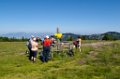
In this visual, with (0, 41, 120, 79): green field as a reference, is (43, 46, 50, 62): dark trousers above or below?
above

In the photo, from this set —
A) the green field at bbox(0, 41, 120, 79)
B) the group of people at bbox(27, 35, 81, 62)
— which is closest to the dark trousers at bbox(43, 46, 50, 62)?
the group of people at bbox(27, 35, 81, 62)

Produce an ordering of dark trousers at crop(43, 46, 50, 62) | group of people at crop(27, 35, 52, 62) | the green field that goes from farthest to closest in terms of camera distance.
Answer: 1. dark trousers at crop(43, 46, 50, 62)
2. group of people at crop(27, 35, 52, 62)
3. the green field

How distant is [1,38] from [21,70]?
5471cm

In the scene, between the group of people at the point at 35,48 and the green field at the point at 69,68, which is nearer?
the green field at the point at 69,68

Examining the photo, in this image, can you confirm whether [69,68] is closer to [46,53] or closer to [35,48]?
[35,48]

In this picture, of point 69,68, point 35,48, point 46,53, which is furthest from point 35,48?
point 69,68

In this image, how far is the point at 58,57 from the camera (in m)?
27.2

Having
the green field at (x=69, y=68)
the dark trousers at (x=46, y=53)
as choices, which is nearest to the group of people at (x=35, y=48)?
the dark trousers at (x=46, y=53)

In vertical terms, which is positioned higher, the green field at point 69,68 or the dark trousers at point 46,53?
the dark trousers at point 46,53

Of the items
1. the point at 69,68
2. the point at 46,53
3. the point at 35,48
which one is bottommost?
the point at 69,68

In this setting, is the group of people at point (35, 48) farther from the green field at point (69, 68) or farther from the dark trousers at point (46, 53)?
the green field at point (69, 68)

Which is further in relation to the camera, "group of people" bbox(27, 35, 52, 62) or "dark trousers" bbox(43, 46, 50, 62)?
"dark trousers" bbox(43, 46, 50, 62)

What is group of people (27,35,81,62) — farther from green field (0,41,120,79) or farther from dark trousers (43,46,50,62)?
green field (0,41,120,79)

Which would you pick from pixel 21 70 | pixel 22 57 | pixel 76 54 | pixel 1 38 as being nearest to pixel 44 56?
pixel 22 57
